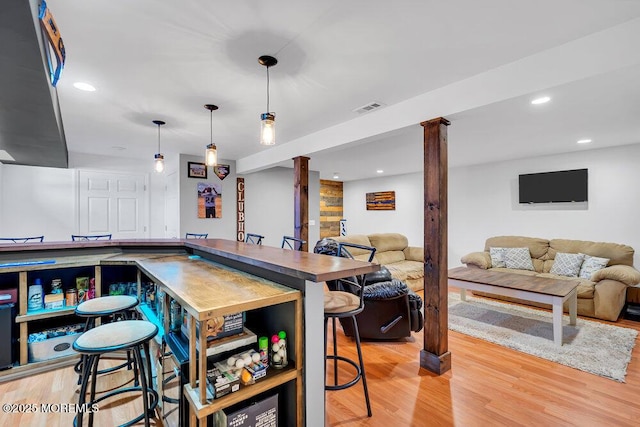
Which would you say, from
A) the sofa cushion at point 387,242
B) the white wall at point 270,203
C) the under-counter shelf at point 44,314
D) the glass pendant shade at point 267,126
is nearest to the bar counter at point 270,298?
the glass pendant shade at point 267,126

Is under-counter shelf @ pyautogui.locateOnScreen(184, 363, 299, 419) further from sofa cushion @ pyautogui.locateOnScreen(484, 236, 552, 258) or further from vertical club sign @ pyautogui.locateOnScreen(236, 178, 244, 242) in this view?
sofa cushion @ pyautogui.locateOnScreen(484, 236, 552, 258)

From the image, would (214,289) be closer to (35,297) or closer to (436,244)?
(436,244)

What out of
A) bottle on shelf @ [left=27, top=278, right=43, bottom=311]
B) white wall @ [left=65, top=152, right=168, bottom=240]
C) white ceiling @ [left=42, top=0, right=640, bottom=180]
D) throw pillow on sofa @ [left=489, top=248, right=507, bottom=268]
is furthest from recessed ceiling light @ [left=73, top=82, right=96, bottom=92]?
throw pillow on sofa @ [left=489, top=248, right=507, bottom=268]

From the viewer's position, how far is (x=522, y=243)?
16.9 ft

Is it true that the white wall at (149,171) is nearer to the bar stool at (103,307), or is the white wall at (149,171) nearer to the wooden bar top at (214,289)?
the bar stool at (103,307)

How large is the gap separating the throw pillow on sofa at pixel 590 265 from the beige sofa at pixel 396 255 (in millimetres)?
2236

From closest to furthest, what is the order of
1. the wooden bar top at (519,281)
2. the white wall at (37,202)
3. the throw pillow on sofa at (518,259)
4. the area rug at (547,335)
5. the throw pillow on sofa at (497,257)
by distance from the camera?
the area rug at (547,335) → the wooden bar top at (519,281) → the white wall at (37,202) → the throw pillow on sofa at (518,259) → the throw pillow on sofa at (497,257)

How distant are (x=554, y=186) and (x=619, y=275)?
171cm

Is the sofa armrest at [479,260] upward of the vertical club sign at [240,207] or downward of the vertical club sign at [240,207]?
downward

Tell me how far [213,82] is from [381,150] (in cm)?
294

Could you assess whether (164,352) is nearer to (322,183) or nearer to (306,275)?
(306,275)

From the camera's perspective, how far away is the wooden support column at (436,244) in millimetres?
2500

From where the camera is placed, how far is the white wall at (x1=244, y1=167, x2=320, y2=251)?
19.4 ft

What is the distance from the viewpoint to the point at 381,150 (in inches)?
188
